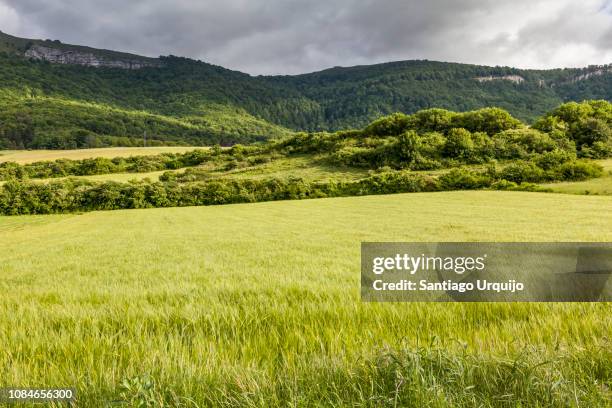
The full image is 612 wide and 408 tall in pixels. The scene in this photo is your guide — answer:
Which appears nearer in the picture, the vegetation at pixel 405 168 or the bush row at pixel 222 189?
the bush row at pixel 222 189

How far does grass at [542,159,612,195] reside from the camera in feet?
122

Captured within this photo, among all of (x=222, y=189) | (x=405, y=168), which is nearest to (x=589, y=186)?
(x=405, y=168)

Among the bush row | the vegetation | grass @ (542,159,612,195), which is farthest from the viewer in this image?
the vegetation

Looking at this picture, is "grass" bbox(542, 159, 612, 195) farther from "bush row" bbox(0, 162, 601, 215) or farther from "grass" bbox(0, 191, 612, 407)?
"grass" bbox(0, 191, 612, 407)

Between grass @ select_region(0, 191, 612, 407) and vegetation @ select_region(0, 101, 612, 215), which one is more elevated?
vegetation @ select_region(0, 101, 612, 215)

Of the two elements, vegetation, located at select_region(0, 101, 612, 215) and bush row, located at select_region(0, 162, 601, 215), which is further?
vegetation, located at select_region(0, 101, 612, 215)

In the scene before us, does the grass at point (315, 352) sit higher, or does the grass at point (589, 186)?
the grass at point (589, 186)

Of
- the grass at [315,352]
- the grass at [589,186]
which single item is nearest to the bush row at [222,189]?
the grass at [589,186]

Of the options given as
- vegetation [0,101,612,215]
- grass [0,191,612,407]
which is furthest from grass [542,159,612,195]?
grass [0,191,612,407]

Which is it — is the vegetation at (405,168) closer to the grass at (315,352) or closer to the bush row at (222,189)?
the bush row at (222,189)

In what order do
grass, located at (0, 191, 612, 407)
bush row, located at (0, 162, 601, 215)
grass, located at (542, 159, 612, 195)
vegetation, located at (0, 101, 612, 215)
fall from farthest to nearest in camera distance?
1. vegetation, located at (0, 101, 612, 215)
2. bush row, located at (0, 162, 601, 215)
3. grass, located at (542, 159, 612, 195)
4. grass, located at (0, 191, 612, 407)

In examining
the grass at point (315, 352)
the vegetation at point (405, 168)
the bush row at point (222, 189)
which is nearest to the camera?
the grass at point (315, 352)

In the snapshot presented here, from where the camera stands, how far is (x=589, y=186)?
39.6 metres

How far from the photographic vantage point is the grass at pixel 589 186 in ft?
122
